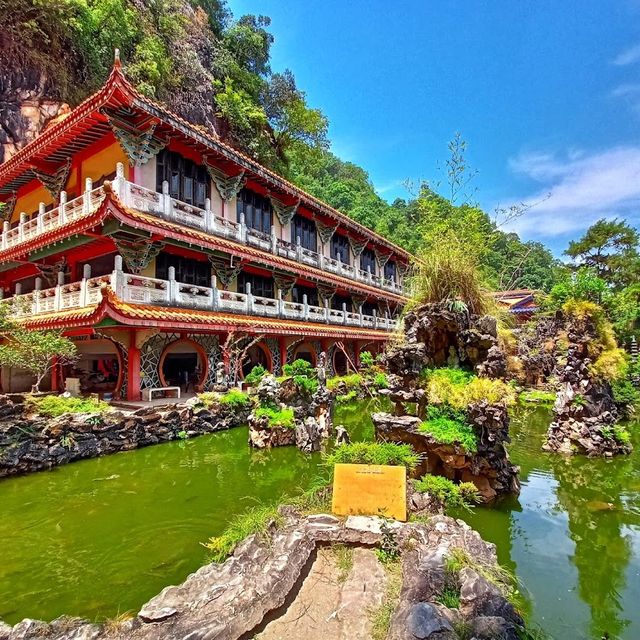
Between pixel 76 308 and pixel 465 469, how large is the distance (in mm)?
12159

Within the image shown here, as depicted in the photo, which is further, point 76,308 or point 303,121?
point 303,121

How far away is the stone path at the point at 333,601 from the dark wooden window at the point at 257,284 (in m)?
14.7

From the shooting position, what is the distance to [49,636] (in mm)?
3289

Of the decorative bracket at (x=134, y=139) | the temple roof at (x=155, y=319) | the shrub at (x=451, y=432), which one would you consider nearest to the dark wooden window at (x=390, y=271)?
the temple roof at (x=155, y=319)

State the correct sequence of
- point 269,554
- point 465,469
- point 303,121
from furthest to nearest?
point 303,121 → point 465,469 → point 269,554

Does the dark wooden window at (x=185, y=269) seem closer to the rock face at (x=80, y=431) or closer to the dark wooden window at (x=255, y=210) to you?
the dark wooden window at (x=255, y=210)

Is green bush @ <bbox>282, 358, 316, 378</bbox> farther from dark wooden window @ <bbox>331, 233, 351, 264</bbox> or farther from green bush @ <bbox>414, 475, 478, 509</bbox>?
dark wooden window @ <bbox>331, 233, 351, 264</bbox>

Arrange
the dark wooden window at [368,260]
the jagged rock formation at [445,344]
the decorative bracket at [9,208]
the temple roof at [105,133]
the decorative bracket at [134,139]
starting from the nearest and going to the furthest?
the jagged rock formation at [445,344]
the temple roof at [105,133]
the decorative bracket at [134,139]
the decorative bracket at [9,208]
the dark wooden window at [368,260]

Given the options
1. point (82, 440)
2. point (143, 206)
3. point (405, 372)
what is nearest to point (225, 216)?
point (143, 206)

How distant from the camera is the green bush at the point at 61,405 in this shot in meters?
9.78

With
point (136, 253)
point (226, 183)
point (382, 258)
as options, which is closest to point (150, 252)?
point (136, 253)

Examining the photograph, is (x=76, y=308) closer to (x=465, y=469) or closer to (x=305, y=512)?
(x=305, y=512)

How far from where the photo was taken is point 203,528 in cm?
625

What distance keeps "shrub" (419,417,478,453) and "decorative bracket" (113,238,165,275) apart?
1072 centimetres
